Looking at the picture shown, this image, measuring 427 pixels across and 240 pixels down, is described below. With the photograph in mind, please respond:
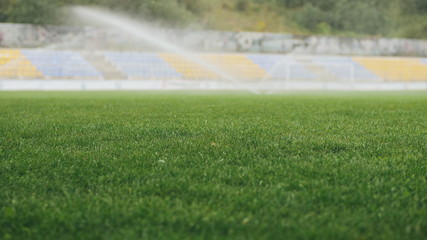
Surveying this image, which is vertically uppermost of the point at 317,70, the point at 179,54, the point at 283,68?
the point at 179,54

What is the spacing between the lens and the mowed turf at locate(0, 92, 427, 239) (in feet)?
5.84

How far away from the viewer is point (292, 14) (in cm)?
4894

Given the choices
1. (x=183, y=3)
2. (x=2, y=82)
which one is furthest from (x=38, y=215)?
(x=183, y=3)

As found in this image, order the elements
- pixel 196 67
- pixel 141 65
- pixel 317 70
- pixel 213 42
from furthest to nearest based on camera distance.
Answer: pixel 213 42 < pixel 317 70 < pixel 196 67 < pixel 141 65

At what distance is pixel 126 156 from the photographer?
3.23 meters

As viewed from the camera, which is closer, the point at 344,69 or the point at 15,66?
the point at 15,66

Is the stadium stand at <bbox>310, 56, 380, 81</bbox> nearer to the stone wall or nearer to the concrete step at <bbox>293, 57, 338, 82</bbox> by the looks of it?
the concrete step at <bbox>293, 57, 338, 82</bbox>

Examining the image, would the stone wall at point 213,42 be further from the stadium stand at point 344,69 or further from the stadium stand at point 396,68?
the stadium stand at point 344,69

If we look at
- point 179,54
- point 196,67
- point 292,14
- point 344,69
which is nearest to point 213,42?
point 179,54

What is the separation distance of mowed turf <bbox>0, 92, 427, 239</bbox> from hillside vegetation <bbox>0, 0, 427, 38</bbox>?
3477 centimetres

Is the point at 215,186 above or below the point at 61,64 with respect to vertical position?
below

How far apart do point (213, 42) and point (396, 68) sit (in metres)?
13.4

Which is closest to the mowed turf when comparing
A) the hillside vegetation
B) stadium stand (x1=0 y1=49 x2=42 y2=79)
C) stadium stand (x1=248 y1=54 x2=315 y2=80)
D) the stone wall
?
stadium stand (x1=0 y1=49 x2=42 y2=79)

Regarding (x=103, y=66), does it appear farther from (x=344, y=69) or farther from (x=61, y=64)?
(x=344, y=69)
